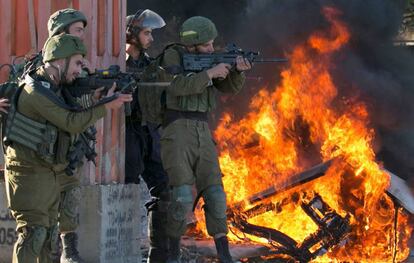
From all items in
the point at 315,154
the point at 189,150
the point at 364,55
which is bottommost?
the point at 189,150

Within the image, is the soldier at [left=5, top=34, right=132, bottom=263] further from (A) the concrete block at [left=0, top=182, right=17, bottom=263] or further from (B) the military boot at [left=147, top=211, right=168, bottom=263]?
(B) the military boot at [left=147, top=211, right=168, bottom=263]

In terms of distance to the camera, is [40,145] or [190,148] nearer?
[40,145]

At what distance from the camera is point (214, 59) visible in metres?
6.89

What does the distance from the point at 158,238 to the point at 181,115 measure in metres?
1.10

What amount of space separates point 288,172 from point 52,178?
4278 mm

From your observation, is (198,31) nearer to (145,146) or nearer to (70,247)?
(145,146)

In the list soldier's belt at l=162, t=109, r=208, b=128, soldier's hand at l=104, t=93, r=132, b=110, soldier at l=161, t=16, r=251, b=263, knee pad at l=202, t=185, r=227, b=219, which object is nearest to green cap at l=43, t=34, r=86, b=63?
soldier's hand at l=104, t=93, r=132, b=110

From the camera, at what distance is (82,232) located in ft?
23.2

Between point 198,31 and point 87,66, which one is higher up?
point 198,31

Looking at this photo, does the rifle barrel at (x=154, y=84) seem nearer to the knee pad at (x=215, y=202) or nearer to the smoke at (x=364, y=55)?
the knee pad at (x=215, y=202)

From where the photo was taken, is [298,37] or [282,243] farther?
[298,37]

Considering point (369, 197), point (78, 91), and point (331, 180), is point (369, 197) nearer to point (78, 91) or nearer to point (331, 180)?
point (331, 180)

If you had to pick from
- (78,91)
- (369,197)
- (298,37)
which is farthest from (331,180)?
(298,37)

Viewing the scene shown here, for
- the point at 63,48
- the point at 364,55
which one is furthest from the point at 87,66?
the point at 364,55
